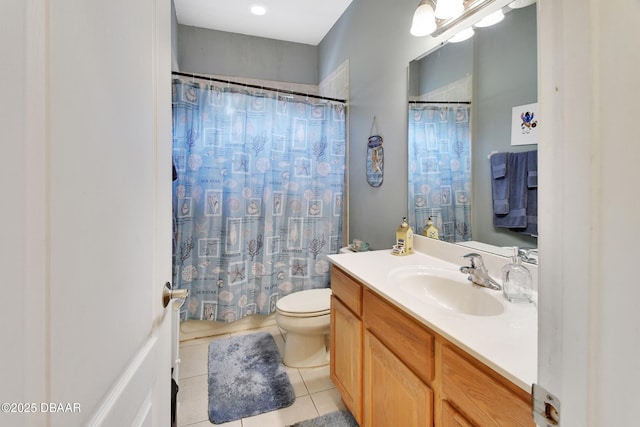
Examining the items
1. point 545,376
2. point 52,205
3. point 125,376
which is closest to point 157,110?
point 52,205

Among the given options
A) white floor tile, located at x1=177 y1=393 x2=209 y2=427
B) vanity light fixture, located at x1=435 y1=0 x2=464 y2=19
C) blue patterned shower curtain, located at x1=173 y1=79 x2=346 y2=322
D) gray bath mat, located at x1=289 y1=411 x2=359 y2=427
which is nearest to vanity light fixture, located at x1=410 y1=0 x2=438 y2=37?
vanity light fixture, located at x1=435 y1=0 x2=464 y2=19

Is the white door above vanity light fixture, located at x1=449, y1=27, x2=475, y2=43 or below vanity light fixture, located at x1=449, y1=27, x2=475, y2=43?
below

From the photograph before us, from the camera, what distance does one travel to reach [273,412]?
155cm

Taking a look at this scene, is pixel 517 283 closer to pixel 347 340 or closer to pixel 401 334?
pixel 401 334

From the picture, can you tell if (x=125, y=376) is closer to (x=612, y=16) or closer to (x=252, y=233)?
(x=612, y=16)

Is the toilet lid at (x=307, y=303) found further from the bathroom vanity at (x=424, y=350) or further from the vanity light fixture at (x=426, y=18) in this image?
the vanity light fixture at (x=426, y=18)

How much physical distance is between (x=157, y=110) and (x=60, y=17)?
39 cm

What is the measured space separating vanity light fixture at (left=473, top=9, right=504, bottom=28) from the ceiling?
146cm

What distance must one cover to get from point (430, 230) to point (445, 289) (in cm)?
43

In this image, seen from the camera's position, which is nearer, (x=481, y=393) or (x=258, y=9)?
(x=481, y=393)

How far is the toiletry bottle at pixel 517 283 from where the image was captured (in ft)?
3.27

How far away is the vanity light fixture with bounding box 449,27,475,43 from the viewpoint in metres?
1.32

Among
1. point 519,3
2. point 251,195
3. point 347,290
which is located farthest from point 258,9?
point 347,290

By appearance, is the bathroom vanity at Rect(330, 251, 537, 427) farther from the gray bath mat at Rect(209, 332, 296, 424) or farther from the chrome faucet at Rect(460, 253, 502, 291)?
the gray bath mat at Rect(209, 332, 296, 424)
